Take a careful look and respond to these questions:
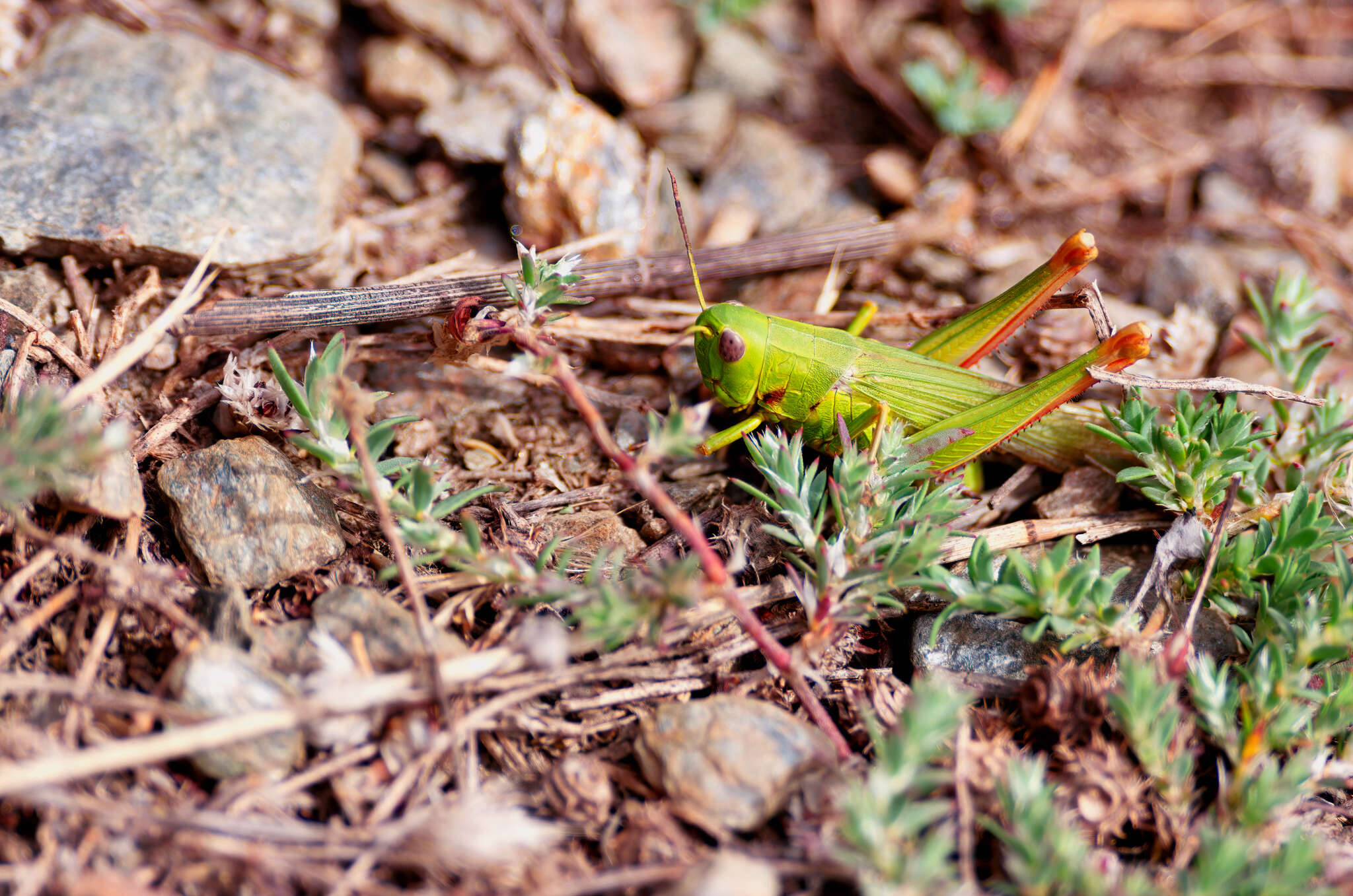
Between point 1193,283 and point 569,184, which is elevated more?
point 569,184

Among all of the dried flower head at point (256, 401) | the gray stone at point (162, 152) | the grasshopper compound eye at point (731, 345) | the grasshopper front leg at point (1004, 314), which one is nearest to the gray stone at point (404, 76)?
the gray stone at point (162, 152)

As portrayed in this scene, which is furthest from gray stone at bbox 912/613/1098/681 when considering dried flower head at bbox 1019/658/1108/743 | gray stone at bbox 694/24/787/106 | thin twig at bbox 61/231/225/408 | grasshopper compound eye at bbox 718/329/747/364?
gray stone at bbox 694/24/787/106

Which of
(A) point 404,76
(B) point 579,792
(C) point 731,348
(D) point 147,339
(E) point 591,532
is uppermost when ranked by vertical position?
(A) point 404,76

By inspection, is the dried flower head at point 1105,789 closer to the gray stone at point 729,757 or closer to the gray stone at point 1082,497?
the gray stone at point 729,757

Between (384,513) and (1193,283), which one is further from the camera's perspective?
(1193,283)

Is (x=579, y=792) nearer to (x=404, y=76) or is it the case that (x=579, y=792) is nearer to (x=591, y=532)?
(x=591, y=532)

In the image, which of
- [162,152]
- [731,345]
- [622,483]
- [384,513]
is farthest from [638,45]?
[384,513]
